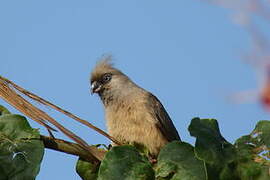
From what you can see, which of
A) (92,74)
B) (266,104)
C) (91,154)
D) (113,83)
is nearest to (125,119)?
(113,83)

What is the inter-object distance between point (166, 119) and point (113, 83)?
4.27 ft

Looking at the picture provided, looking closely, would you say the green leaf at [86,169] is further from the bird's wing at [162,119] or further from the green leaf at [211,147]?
the bird's wing at [162,119]

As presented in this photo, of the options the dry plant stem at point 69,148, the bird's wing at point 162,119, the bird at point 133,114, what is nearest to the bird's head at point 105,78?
the bird at point 133,114

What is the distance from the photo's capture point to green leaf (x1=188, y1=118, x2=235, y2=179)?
6.04 ft

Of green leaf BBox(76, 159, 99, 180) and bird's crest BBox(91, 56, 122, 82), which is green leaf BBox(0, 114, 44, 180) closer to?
green leaf BBox(76, 159, 99, 180)

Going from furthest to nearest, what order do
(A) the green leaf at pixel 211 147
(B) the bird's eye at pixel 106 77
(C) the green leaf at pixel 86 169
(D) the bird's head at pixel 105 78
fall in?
1. (B) the bird's eye at pixel 106 77
2. (D) the bird's head at pixel 105 78
3. (C) the green leaf at pixel 86 169
4. (A) the green leaf at pixel 211 147

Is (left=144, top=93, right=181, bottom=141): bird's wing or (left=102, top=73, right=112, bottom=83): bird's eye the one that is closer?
(left=144, top=93, right=181, bottom=141): bird's wing

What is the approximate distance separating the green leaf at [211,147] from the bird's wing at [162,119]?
3.28 metres

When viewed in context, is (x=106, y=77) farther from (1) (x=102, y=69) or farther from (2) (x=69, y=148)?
(2) (x=69, y=148)

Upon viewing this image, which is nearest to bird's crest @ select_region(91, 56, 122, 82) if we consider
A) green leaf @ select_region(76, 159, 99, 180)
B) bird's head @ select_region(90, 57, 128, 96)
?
bird's head @ select_region(90, 57, 128, 96)

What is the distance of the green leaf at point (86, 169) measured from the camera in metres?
2.27

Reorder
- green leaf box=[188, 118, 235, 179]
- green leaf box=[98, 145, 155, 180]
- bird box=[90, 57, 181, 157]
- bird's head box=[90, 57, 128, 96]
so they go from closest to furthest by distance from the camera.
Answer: green leaf box=[188, 118, 235, 179] < green leaf box=[98, 145, 155, 180] < bird box=[90, 57, 181, 157] < bird's head box=[90, 57, 128, 96]

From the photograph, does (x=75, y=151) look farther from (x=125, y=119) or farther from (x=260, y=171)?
(x=125, y=119)

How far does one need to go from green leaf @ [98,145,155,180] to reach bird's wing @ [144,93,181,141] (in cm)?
323
